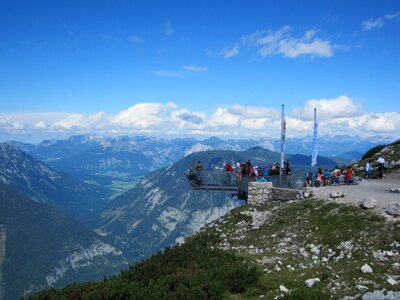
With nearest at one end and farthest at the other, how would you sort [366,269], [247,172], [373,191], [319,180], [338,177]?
1. [366,269]
2. [373,191]
3. [319,180]
4. [247,172]
5. [338,177]

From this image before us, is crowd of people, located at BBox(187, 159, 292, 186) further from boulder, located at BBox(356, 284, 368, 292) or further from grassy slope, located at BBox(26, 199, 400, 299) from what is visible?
boulder, located at BBox(356, 284, 368, 292)

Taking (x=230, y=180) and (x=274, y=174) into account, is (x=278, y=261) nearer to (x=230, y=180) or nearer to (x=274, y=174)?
(x=274, y=174)

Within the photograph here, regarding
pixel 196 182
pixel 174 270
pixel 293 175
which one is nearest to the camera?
pixel 174 270

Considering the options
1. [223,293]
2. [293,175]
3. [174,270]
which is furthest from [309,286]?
[293,175]

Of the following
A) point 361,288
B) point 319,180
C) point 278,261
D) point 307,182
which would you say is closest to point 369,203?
point 278,261

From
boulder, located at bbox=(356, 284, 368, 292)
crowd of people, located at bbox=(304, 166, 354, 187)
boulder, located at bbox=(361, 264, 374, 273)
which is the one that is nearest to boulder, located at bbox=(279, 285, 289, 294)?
boulder, located at bbox=(356, 284, 368, 292)

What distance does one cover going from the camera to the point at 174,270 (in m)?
19.0

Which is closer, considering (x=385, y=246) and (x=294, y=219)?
(x=385, y=246)

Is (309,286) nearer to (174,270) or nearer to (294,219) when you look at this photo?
(174,270)

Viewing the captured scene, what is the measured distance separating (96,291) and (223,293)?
512 centimetres

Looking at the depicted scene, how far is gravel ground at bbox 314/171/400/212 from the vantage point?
26.0 metres

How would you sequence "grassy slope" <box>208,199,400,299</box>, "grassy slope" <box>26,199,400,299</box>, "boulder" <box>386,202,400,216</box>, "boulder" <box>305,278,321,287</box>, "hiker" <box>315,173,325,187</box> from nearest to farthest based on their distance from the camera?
"grassy slope" <box>26,199,400,299</box> → "boulder" <box>305,278,321,287</box> → "grassy slope" <box>208,199,400,299</box> → "boulder" <box>386,202,400,216</box> → "hiker" <box>315,173,325,187</box>

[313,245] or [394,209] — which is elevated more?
[394,209]

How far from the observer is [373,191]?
3073 cm
